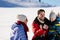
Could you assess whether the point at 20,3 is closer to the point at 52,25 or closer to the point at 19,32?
the point at 19,32

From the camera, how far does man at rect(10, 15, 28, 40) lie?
2916 mm

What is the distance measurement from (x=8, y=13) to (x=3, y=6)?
0.12m

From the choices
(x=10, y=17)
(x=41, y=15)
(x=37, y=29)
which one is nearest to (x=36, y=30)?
(x=37, y=29)

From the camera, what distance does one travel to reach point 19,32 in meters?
2.92

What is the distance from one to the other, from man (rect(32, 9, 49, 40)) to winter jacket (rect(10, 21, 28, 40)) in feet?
0.54

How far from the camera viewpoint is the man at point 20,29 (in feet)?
9.57

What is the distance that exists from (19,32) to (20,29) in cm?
4

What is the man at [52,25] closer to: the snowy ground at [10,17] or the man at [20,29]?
the snowy ground at [10,17]

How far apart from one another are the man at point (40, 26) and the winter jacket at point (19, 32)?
0.16 m

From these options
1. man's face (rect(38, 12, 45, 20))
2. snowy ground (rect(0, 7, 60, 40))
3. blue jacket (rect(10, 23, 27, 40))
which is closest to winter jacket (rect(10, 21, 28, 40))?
blue jacket (rect(10, 23, 27, 40))

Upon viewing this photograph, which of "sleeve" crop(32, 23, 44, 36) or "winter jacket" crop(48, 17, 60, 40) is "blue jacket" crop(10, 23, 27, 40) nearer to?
"sleeve" crop(32, 23, 44, 36)

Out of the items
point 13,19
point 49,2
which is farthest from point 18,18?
point 49,2

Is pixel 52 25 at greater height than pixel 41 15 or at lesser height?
lesser

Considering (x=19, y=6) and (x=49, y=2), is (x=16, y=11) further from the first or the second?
(x=49, y=2)
